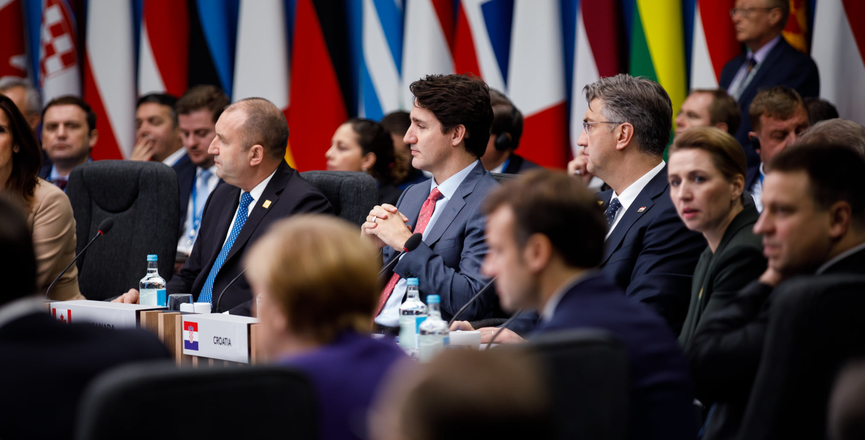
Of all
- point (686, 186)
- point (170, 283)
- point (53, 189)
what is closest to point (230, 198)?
point (170, 283)

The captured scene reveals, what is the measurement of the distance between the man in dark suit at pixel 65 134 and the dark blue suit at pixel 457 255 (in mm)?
2568

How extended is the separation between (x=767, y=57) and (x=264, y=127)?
2648 mm

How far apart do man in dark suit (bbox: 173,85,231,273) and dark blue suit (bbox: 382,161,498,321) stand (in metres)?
2.21

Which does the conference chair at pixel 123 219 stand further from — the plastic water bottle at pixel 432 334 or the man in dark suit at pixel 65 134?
the plastic water bottle at pixel 432 334

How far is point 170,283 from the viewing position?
3.64 m

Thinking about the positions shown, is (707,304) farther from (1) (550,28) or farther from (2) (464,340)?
(1) (550,28)

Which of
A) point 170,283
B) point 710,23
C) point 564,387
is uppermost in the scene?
point 710,23

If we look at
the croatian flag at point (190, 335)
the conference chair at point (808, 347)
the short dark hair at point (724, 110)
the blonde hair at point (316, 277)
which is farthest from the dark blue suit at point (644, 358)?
the short dark hair at point (724, 110)

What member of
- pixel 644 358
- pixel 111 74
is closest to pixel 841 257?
pixel 644 358

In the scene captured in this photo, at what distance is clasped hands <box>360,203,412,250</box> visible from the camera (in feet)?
9.70

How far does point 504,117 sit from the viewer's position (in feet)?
14.8

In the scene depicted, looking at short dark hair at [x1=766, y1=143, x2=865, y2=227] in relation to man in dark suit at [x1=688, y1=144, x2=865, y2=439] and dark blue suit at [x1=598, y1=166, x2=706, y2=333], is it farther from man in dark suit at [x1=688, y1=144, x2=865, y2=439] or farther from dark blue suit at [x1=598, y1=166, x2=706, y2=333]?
dark blue suit at [x1=598, y1=166, x2=706, y2=333]

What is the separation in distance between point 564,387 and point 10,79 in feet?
17.8

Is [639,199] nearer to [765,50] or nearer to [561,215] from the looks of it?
[561,215]
